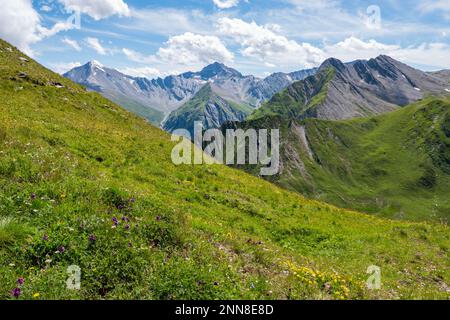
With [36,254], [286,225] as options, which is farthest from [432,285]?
[36,254]

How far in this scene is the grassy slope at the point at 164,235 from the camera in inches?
368

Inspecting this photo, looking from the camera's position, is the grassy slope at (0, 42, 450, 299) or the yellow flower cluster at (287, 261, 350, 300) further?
the yellow flower cluster at (287, 261, 350, 300)

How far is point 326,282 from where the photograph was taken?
11.4 m

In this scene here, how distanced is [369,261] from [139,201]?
13.1 m

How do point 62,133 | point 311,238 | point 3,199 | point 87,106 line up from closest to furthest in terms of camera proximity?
1. point 3,199
2. point 311,238
3. point 62,133
4. point 87,106

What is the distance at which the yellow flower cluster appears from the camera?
10.6 m

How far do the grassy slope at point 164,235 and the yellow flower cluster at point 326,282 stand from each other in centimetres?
5

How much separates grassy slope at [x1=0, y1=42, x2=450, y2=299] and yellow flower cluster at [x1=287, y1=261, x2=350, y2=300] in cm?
5

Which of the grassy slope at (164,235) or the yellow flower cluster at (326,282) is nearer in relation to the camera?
the grassy slope at (164,235)

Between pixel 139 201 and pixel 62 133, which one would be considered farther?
pixel 62 133

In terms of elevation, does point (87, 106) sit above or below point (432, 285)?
above

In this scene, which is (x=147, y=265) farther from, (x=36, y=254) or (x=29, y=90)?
(x=29, y=90)

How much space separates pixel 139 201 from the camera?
46.4ft

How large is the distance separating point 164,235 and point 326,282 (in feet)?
17.2
